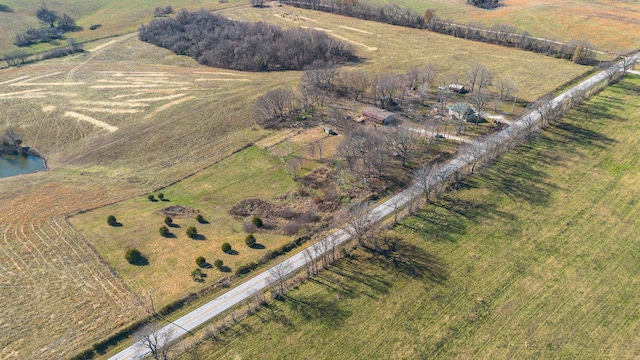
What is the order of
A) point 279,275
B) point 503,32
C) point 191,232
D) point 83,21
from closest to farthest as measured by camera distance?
point 279,275 → point 191,232 → point 503,32 → point 83,21

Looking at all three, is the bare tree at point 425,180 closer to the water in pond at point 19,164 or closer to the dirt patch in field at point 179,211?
the dirt patch in field at point 179,211

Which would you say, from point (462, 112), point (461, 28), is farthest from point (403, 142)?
point (461, 28)

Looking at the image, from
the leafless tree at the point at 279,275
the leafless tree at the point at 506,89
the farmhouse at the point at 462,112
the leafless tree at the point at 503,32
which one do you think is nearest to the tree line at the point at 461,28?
the leafless tree at the point at 503,32

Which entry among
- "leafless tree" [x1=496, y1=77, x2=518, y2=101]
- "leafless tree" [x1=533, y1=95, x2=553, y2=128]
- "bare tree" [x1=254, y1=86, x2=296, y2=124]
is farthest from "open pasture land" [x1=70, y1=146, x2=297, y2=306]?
"leafless tree" [x1=496, y1=77, x2=518, y2=101]

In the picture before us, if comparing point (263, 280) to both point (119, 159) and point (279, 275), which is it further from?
point (119, 159)

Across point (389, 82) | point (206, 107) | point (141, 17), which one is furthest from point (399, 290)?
point (141, 17)

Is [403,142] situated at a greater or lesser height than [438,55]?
lesser

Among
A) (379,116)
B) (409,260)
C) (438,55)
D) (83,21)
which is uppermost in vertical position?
(83,21)
